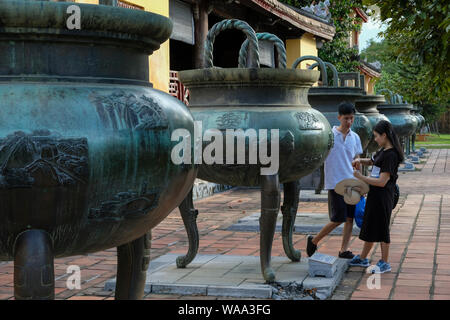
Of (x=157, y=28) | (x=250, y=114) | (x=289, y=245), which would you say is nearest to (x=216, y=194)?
(x=289, y=245)

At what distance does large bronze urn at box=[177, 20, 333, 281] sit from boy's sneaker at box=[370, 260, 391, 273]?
844 millimetres

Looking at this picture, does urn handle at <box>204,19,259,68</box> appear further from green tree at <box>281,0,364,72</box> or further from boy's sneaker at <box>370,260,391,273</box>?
green tree at <box>281,0,364,72</box>

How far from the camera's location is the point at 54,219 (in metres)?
2.07

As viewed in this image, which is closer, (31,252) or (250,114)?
(31,252)

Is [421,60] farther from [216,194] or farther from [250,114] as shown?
[216,194]

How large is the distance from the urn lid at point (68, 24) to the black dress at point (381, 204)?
2.89 meters

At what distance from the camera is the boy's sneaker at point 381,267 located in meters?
4.75

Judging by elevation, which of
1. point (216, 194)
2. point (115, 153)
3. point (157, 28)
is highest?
point (157, 28)

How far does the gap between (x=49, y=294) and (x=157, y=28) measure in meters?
0.98

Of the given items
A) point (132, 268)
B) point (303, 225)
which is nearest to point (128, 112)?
point (132, 268)
